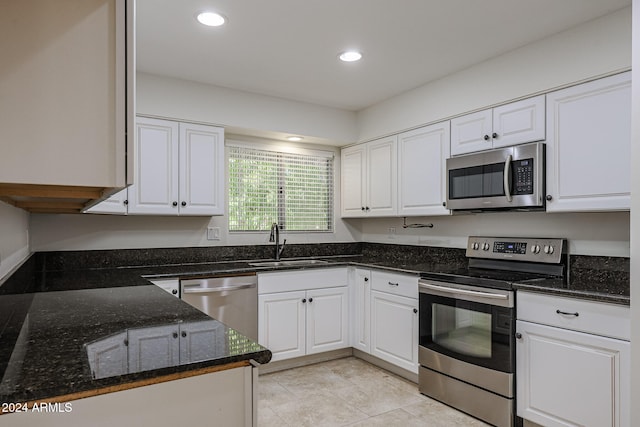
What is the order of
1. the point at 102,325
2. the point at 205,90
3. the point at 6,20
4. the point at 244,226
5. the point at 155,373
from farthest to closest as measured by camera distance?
the point at 244,226
the point at 205,90
the point at 102,325
the point at 155,373
the point at 6,20

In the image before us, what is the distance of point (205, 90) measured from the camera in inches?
136

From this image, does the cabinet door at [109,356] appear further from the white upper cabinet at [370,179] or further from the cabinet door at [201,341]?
the white upper cabinet at [370,179]

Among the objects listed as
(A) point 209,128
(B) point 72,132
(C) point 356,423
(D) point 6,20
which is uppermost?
(A) point 209,128

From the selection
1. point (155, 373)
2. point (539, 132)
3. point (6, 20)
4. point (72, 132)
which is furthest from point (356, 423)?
point (6, 20)

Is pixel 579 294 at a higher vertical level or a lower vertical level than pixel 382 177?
lower

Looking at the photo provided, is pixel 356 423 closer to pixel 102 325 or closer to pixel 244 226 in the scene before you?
pixel 102 325

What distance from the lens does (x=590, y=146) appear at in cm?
237

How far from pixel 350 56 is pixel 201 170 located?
1463 millimetres

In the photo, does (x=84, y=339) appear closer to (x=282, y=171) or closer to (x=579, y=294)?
(x=579, y=294)

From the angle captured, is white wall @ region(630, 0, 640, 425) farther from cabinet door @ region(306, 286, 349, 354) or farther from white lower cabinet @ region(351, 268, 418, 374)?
cabinet door @ region(306, 286, 349, 354)

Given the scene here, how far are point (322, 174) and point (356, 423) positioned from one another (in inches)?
99.9

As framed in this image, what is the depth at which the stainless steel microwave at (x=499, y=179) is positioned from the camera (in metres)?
2.60

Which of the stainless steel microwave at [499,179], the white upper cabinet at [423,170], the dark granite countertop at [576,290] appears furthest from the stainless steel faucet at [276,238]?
the dark granite countertop at [576,290]

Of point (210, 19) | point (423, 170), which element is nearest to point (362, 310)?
point (423, 170)
